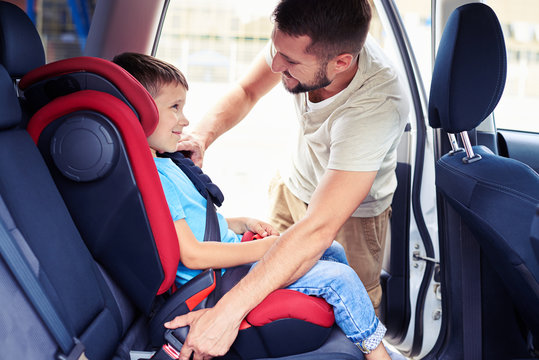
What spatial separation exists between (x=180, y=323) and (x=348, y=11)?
1.10 meters

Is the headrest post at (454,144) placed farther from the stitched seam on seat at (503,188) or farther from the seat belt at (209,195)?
the seat belt at (209,195)

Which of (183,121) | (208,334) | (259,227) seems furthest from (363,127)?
(208,334)

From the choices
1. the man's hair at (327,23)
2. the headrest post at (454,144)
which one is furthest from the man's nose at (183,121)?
the headrest post at (454,144)

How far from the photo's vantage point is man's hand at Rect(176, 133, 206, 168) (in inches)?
69.8

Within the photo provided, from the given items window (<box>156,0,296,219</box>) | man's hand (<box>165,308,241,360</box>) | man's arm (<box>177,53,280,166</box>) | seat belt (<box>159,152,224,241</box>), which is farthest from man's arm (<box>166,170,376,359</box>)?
window (<box>156,0,296,219</box>)

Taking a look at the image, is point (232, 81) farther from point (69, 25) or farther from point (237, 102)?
point (69, 25)

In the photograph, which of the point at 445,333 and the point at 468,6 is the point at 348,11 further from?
the point at 445,333

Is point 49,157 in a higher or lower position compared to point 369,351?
higher

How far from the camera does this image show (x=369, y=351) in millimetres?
1365

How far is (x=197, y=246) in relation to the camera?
4.37 ft

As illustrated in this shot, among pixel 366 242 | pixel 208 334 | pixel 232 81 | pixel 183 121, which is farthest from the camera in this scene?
pixel 232 81

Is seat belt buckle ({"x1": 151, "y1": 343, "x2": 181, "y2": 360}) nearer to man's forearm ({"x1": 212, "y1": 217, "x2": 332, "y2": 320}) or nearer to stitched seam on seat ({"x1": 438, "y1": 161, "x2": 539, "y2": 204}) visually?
man's forearm ({"x1": 212, "y1": 217, "x2": 332, "y2": 320})

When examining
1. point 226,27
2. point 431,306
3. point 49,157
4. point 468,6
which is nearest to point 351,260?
point 431,306

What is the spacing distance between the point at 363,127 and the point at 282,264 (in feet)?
1.84
